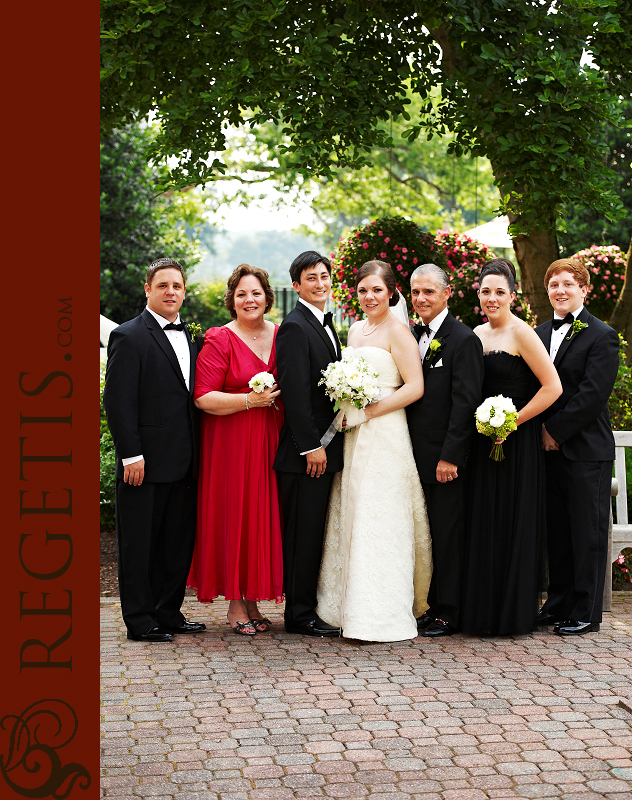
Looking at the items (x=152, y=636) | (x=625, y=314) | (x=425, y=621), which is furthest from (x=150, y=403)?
(x=625, y=314)

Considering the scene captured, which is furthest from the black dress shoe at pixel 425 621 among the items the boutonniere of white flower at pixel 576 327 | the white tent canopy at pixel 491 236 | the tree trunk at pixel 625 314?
the white tent canopy at pixel 491 236

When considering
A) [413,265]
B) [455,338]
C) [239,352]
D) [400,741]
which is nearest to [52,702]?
[400,741]

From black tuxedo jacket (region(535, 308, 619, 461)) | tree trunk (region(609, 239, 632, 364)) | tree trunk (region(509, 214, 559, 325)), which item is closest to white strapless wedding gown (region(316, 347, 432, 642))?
black tuxedo jacket (region(535, 308, 619, 461))

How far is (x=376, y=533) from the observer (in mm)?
5453

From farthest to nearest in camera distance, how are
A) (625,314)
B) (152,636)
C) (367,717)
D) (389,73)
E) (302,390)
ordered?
1. (625,314)
2. (389,73)
3. (152,636)
4. (302,390)
5. (367,717)

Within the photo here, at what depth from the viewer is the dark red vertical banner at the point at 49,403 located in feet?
8.49

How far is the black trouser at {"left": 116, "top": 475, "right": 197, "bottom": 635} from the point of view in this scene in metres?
5.39

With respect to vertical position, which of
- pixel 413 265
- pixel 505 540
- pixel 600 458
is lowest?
pixel 505 540

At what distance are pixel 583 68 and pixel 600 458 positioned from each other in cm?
384

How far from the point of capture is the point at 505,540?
554 centimetres

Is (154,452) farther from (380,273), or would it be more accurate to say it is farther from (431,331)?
(431,331)

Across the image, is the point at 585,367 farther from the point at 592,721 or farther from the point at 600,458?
the point at 592,721

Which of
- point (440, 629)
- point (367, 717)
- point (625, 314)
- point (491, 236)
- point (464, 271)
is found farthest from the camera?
A: point (491, 236)

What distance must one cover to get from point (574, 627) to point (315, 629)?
5.53 ft
